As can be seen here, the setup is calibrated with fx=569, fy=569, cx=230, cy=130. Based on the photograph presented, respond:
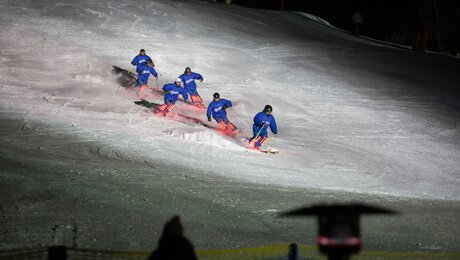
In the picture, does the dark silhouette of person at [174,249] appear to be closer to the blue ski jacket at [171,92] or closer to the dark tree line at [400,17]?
the blue ski jacket at [171,92]

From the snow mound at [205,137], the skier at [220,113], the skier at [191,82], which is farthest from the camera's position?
the skier at [191,82]

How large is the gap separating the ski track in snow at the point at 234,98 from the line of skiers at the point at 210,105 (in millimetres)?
509

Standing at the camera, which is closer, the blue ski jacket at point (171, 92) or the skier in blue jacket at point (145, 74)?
the blue ski jacket at point (171, 92)

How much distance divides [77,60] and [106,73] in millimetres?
1699

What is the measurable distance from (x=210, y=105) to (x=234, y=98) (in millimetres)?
3773

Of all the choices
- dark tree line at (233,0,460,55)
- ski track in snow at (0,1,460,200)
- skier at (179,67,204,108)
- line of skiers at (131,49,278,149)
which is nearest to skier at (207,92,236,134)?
line of skiers at (131,49,278,149)

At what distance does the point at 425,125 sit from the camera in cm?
1620

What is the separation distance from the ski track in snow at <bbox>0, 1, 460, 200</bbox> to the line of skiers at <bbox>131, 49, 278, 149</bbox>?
509 mm

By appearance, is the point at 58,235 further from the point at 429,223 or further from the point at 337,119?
the point at 337,119

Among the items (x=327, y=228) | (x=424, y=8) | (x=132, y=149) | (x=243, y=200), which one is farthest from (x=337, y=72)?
(x=327, y=228)

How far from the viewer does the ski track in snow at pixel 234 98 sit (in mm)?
11062

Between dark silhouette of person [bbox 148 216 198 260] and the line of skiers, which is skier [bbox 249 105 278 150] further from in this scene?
dark silhouette of person [bbox 148 216 198 260]

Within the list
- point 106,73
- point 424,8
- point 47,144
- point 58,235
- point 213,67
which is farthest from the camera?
point 424,8

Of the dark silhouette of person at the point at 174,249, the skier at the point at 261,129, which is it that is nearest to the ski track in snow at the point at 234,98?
the skier at the point at 261,129
